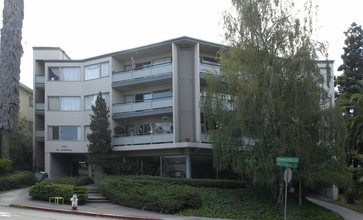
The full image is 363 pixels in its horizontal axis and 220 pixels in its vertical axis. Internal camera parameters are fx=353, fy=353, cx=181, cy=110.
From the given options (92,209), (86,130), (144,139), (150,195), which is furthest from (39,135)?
(150,195)

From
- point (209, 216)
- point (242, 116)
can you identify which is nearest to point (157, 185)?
point (209, 216)

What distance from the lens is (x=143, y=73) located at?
27.1m

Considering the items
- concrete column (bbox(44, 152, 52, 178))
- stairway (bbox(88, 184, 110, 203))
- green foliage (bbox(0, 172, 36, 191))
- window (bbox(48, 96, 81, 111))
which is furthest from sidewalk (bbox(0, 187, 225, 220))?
window (bbox(48, 96, 81, 111))

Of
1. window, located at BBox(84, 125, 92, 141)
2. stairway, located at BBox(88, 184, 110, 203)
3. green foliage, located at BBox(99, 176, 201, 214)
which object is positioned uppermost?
window, located at BBox(84, 125, 92, 141)

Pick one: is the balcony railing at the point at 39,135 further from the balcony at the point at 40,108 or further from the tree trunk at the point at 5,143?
the tree trunk at the point at 5,143

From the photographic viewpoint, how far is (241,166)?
57.2 ft

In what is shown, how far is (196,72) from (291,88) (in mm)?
9137

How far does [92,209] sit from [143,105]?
1041cm

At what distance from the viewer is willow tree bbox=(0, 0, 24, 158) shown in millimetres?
24844

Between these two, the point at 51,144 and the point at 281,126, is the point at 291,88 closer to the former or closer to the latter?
the point at 281,126

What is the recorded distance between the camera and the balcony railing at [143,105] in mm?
25547

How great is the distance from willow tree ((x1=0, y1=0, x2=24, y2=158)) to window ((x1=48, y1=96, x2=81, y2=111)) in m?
4.45

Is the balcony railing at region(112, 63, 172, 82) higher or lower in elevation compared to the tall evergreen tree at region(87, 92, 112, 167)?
higher

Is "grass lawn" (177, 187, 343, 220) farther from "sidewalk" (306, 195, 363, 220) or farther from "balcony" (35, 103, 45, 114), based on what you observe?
"balcony" (35, 103, 45, 114)
